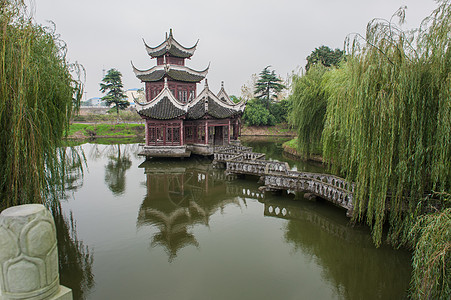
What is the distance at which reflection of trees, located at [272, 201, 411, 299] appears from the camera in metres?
5.51

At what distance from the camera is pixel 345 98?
711 cm

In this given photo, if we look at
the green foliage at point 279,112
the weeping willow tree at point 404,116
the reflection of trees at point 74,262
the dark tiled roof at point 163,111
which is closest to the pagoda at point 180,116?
the dark tiled roof at point 163,111

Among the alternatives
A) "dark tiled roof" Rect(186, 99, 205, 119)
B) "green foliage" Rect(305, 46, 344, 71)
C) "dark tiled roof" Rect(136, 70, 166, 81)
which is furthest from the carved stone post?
"green foliage" Rect(305, 46, 344, 71)

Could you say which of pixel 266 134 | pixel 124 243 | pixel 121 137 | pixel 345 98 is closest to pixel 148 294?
pixel 124 243

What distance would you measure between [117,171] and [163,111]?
215 inches

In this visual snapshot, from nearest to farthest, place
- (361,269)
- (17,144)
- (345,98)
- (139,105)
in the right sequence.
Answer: (17,144) < (361,269) < (345,98) < (139,105)

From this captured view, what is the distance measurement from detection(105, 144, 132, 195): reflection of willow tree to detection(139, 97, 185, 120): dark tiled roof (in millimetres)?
3723

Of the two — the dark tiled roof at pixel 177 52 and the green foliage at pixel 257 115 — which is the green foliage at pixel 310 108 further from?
the green foliage at pixel 257 115

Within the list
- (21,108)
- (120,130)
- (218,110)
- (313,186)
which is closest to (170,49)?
(218,110)

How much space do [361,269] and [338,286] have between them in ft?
3.17

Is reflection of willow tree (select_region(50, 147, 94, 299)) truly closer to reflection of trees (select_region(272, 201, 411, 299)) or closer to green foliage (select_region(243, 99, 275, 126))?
reflection of trees (select_region(272, 201, 411, 299))

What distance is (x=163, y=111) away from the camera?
19516 millimetres

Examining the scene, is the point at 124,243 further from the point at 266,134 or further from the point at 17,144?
the point at 266,134

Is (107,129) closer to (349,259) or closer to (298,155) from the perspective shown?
(298,155)
